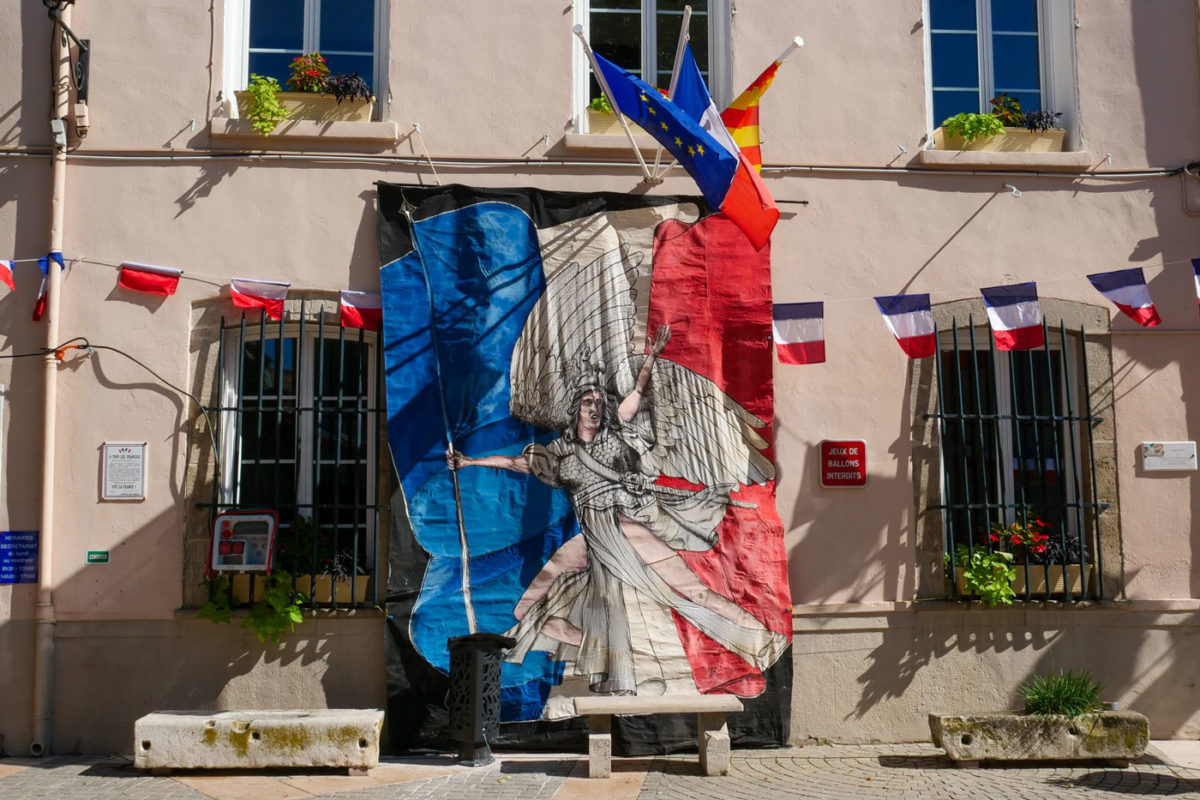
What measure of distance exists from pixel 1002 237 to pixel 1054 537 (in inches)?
83.9

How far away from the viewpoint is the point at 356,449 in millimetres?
7516

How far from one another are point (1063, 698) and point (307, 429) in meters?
5.16

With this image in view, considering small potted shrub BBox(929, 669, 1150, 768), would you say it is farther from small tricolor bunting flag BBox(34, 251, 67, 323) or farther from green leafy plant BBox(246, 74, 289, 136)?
small tricolor bunting flag BBox(34, 251, 67, 323)

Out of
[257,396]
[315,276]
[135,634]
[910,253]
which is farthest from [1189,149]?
[135,634]

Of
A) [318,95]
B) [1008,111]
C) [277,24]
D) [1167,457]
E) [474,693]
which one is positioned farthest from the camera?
[1008,111]

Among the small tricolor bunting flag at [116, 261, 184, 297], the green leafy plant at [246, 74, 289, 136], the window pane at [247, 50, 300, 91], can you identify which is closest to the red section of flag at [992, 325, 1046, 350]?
the green leafy plant at [246, 74, 289, 136]

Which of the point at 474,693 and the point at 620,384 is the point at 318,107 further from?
the point at 474,693

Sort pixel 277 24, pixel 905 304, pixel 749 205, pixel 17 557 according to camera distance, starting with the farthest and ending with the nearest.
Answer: pixel 277 24 → pixel 905 304 → pixel 17 557 → pixel 749 205

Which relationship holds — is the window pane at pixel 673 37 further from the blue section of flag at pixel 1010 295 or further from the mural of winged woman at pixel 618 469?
the blue section of flag at pixel 1010 295

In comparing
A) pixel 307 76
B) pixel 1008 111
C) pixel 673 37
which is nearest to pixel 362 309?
pixel 307 76

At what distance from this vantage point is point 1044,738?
682 centimetres

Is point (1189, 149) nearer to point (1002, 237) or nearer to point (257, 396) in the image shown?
point (1002, 237)

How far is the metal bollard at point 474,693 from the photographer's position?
6.77 metres

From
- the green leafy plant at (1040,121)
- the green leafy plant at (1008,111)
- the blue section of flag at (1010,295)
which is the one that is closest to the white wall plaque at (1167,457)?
the blue section of flag at (1010,295)
